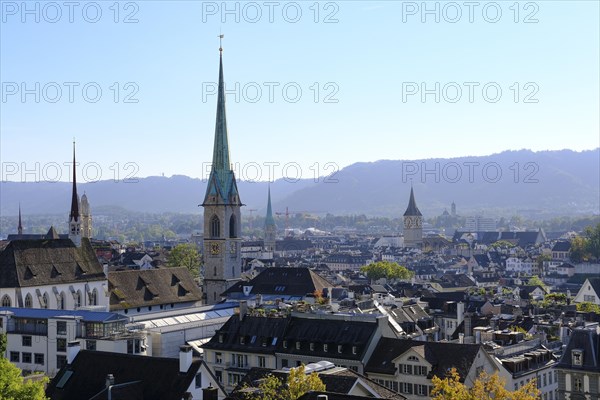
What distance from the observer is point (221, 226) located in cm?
11306

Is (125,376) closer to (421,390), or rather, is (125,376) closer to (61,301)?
(421,390)

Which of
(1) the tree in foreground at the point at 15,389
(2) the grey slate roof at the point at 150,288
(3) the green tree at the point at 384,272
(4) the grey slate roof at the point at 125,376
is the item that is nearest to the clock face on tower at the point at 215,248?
(2) the grey slate roof at the point at 150,288

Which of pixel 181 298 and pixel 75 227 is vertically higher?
pixel 75 227

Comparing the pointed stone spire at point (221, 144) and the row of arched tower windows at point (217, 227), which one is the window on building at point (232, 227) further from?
the pointed stone spire at point (221, 144)

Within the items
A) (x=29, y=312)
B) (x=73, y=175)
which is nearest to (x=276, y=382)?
(x=29, y=312)

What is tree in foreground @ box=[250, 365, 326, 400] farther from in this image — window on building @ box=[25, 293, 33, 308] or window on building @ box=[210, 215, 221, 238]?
window on building @ box=[210, 215, 221, 238]

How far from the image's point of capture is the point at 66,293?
8519cm

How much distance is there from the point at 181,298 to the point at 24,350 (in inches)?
1230

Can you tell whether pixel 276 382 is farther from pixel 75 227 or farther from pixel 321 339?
pixel 75 227

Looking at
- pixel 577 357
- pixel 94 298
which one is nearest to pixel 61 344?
pixel 94 298

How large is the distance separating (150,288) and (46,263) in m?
12.5

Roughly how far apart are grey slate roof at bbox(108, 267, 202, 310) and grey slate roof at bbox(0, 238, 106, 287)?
8.92 feet

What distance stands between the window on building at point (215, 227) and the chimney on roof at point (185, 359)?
2613 inches

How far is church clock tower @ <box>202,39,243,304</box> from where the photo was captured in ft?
368
